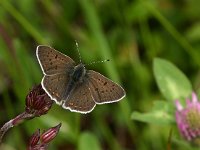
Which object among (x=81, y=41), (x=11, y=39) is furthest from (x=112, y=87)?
(x=81, y=41)

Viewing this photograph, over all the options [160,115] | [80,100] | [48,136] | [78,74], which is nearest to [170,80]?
[160,115]

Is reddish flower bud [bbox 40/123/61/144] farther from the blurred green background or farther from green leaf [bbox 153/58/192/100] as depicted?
the blurred green background

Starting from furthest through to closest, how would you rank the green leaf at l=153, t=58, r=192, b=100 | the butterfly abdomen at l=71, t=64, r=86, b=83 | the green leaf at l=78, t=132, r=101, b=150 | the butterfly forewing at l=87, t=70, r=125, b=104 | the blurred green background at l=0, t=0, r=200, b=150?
1. the blurred green background at l=0, t=0, r=200, b=150
2. the green leaf at l=153, t=58, r=192, b=100
3. the green leaf at l=78, t=132, r=101, b=150
4. the butterfly abdomen at l=71, t=64, r=86, b=83
5. the butterfly forewing at l=87, t=70, r=125, b=104

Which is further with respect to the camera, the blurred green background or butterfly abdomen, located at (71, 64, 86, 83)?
the blurred green background

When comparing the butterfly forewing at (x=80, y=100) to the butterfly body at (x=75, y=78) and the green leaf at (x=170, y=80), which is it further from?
the green leaf at (x=170, y=80)

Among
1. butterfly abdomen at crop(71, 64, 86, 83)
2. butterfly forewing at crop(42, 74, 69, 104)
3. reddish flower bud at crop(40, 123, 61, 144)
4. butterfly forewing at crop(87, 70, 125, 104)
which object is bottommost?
butterfly forewing at crop(87, 70, 125, 104)

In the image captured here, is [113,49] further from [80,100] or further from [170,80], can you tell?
[80,100]

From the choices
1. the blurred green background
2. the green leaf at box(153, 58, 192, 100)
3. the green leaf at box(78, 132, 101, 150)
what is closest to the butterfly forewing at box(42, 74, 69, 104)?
the green leaf at box(78, 132, 101, 150)

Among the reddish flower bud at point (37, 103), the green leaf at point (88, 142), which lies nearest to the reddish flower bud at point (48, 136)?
the reddish flower bud at point (37, 103)
